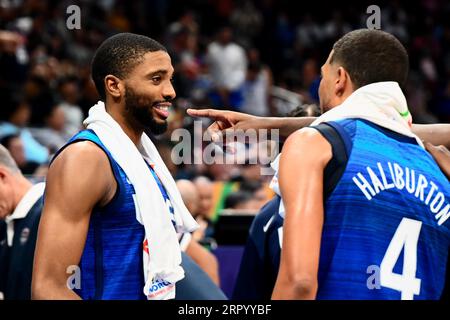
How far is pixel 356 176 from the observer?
3012 millimetres

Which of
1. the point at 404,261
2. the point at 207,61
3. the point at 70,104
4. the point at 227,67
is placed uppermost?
the point at 207,61

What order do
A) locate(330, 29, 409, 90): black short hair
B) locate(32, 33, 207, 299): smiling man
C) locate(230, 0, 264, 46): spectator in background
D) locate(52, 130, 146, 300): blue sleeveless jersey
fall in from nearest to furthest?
locate(330, 29, 409, 90): black short hair
locate(32, 33, 207, 299): smiling man
locate(52, 130, 146, 300): blue sleeveless jersey
locate(230, 0, 264, 46): spectator in background

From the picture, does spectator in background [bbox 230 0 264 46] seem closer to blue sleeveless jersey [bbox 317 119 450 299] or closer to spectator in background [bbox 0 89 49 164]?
spectator in background [bbox 0 89 49 164]

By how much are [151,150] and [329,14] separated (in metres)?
14.9

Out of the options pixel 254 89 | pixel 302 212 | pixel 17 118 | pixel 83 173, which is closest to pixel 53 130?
pixel 17 118

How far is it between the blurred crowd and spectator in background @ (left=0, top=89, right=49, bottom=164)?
0.5 inches

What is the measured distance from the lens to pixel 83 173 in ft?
11.4

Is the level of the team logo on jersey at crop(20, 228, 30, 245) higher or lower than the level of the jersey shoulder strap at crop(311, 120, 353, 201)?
lower

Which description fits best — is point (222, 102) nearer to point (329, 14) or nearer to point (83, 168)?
point (329, 14)

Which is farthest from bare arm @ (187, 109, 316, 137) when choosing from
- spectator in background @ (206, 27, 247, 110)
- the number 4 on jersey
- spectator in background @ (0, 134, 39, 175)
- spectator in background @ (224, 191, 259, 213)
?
spectator in background @ (206, 27, 247, 110)

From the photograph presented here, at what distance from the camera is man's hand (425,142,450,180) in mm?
3505

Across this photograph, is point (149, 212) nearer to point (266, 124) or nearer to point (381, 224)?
point (266, 124)

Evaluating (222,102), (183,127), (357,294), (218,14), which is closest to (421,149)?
(357,294)

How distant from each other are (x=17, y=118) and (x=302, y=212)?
833cm
